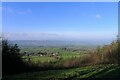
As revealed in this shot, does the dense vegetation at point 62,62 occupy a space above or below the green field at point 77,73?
above

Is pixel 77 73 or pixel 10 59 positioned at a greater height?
pixel 10 59

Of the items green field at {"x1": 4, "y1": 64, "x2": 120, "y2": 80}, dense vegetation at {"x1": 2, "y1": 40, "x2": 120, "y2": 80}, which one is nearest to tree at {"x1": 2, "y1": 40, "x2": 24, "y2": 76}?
dense vegetation at {"x1": 2, "y1": 40, "x2": 120, "y2": 80}

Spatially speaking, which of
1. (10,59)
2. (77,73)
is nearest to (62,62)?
(77,73)

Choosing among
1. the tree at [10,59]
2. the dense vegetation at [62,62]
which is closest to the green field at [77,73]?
the dense vegetation at [62,62]

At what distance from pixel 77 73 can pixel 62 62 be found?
498 mm

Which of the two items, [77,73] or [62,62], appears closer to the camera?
[77,73]

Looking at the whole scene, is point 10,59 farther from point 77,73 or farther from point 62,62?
point 77,73

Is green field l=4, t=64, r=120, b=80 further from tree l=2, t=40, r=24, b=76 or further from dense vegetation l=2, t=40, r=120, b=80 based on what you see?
tree l=2, t=40, r=24, b=76

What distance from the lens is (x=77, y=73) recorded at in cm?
802

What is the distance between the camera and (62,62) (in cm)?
824

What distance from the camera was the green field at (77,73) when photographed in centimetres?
796

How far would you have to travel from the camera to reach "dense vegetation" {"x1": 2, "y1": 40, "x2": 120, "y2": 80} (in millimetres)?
8008

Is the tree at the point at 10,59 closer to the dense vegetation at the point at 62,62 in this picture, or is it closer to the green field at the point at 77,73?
the dense vegetation at the point at 62,62

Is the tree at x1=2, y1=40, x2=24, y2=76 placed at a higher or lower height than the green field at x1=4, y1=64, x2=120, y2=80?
higher
